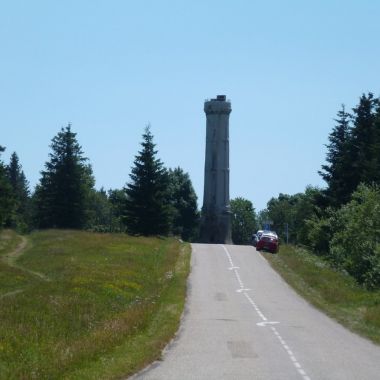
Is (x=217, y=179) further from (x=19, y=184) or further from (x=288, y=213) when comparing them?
(x=288, y=213)

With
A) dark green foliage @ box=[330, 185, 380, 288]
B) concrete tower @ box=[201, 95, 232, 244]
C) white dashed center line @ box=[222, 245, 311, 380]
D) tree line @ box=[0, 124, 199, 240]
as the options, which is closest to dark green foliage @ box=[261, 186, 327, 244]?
concrete tower @ box=[201, 95, 232, 244]

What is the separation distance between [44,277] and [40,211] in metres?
46.8

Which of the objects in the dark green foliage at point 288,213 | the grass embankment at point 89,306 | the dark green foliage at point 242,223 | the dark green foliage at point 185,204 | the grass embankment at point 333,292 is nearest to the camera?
the grass embankment at point 89,306

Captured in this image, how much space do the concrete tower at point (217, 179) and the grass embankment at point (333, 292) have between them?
3304 centimetres

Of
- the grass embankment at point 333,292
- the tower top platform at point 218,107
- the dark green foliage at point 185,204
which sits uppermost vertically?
the tower top platform at point 218,107

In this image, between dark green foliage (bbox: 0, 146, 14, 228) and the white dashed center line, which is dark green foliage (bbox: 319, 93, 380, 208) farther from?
dark green foliage (bbox: 0, 146, 14, 228)

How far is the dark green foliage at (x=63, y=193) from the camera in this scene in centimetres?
8388

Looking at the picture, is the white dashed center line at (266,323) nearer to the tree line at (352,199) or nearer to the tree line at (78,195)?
the tree line at (352,199)

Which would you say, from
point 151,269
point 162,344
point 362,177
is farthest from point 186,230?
point 162,344

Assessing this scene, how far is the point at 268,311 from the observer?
28.2 m

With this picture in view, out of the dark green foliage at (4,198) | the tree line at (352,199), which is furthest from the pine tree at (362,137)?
the dark green foliage at (4,198)

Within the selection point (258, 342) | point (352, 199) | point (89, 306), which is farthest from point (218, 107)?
point (258, 342)

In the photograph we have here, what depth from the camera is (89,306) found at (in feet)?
88.8

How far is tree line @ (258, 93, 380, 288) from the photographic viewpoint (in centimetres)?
4444
